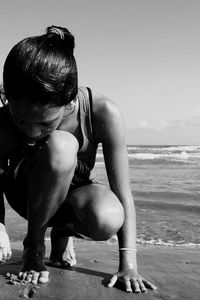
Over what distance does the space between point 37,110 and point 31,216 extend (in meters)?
0.62

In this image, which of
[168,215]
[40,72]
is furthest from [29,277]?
[168,215]

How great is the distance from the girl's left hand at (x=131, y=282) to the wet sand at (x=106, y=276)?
0.03 meters

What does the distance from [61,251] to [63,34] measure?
1302 mm

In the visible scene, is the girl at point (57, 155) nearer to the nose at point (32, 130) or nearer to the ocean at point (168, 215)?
the nose at point (32, 130)

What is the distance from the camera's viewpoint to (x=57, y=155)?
225 cm

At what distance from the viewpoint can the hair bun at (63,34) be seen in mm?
2205

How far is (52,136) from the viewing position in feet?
7.55

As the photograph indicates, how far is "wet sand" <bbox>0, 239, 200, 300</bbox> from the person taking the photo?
217 centimetres

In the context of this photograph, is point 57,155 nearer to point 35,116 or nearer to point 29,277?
point 35,116

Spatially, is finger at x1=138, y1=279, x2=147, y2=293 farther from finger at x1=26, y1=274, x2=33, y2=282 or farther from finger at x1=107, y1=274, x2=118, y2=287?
finger at x1=26, y1=274, x2=33, y2=282

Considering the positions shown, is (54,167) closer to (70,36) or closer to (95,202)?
(95,202)

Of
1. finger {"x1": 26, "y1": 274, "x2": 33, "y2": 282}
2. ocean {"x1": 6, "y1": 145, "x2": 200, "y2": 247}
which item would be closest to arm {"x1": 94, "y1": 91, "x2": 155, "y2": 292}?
finger {"x1": 26, "y1": 274, "x2": 33, "y2": 282}

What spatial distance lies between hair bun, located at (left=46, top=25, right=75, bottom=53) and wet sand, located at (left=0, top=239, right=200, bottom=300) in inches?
47.6

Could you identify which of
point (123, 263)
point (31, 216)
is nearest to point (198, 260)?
point (123, 263)
